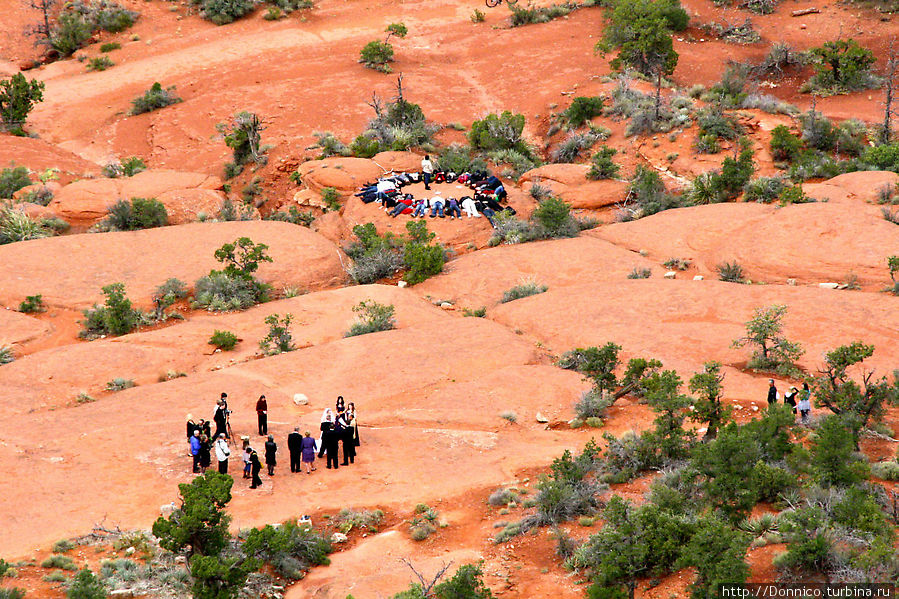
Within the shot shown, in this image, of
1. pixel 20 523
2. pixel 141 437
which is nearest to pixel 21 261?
pixel 141 437

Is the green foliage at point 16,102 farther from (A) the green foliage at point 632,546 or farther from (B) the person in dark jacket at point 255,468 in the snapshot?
(A) the green foliage at point 632,546

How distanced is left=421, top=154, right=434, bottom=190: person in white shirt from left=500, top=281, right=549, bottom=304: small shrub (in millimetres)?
7800

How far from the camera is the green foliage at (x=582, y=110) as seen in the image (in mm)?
35406

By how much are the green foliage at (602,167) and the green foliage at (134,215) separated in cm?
1384

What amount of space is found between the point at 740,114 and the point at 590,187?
678cm

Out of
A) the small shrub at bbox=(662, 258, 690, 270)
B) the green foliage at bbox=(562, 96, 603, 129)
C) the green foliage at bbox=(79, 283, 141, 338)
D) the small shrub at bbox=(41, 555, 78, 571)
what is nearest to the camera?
the small shrub at bbox=(41, 555, 78, 571)

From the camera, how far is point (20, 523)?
14250 millimetres

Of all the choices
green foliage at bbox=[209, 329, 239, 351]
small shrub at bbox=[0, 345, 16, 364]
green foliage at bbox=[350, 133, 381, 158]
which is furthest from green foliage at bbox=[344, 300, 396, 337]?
green foliage at bbox=[350, 133, 381, 158]

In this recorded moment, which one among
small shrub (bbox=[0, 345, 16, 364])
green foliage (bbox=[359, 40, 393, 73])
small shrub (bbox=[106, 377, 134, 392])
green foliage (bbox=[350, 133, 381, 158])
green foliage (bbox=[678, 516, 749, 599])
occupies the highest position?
green foliage (bbox=[359, 40, 393, 73])

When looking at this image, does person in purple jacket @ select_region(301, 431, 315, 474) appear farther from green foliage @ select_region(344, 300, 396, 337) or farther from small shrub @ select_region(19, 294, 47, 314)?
small shrub @ select_region(19, 294, 47, 314)

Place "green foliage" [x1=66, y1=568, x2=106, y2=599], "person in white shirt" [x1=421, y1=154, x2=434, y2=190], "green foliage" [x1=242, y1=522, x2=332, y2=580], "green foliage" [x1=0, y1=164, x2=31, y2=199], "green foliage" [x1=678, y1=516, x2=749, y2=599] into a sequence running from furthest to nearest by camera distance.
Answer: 1. "person in white shirt" [x1=421, y1=154, x2=434, y2=190]
2. "green foliage" [x1=0, y1=164, x2=31, y2=199]
3. "green foliage" [x1=242, y1=522, x2=332, y2=580]
4. "green foliage" [x1=66, y1=568, x2=106, y2=599]
5. "green foliage" [x1=678, y1=516, x2=749, y2=599]

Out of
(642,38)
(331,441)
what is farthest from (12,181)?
(642,38)

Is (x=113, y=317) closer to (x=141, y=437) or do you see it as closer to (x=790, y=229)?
(x=141, y=437)

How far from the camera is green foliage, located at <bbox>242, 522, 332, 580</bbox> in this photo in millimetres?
13188
